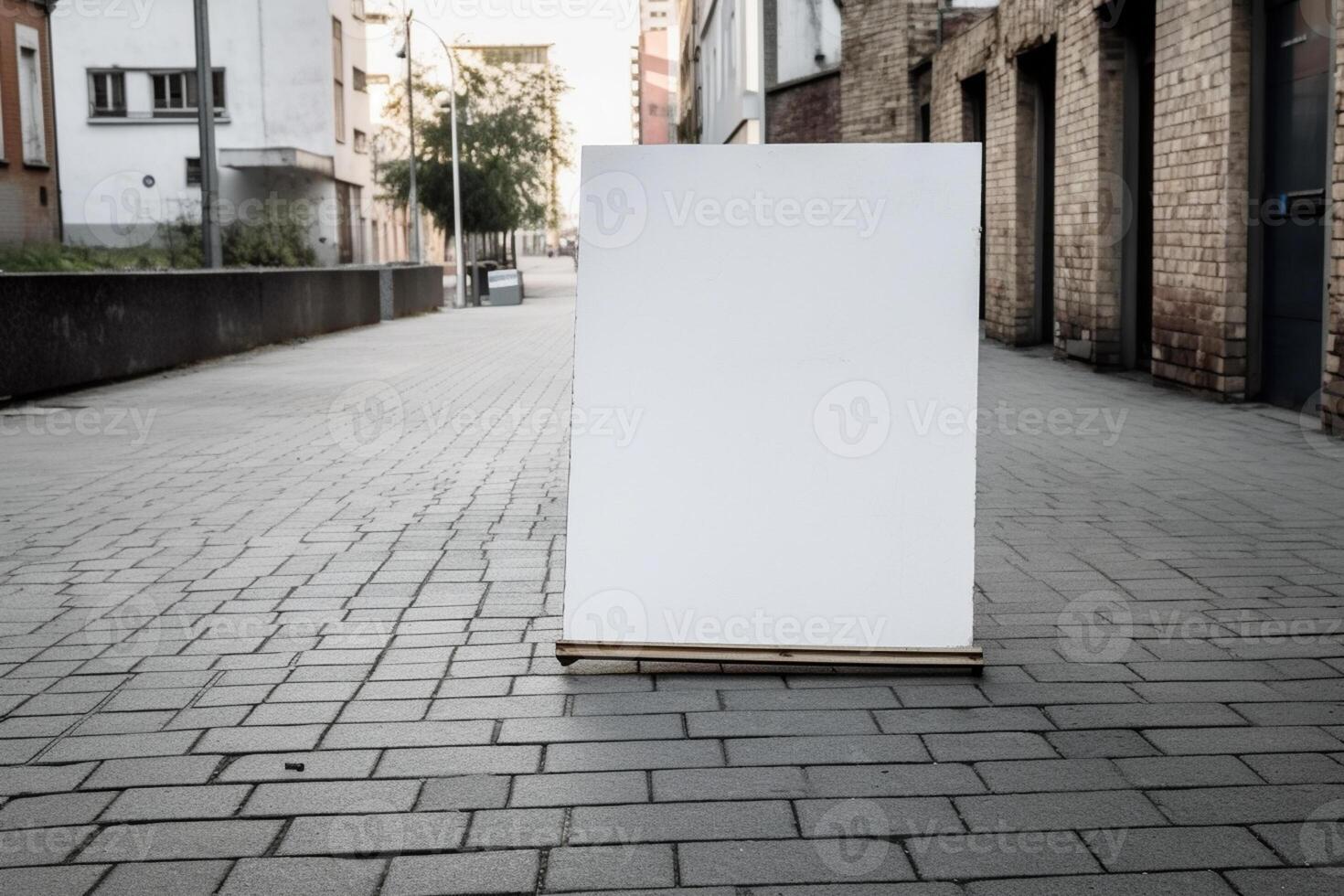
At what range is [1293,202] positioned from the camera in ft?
35.7

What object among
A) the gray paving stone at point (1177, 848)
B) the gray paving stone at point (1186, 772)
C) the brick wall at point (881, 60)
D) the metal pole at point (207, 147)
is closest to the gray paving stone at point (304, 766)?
the gray paving stone at point (1177, 848)

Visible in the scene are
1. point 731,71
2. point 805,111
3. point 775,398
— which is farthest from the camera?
point 731,71

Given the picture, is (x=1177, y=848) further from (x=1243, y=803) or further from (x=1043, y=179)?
(x=1043, y=179)

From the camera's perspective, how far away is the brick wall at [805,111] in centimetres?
2880

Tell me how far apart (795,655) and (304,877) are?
181 cm

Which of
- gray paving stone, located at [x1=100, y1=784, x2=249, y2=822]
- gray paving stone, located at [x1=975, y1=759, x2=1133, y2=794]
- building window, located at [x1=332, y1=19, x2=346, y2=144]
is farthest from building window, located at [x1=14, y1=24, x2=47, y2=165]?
gray paving stone, located at [x1=975, y1=759, x2=1133, y2=794]

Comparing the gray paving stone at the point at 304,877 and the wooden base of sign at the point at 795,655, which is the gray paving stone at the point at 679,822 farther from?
the wooden base of sign at the point at 795,655

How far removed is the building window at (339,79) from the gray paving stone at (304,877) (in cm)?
4858

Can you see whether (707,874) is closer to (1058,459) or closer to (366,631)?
(366,631)

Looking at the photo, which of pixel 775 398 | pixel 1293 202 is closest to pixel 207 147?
pixel 1293 202

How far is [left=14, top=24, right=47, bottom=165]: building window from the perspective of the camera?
31.3 meters

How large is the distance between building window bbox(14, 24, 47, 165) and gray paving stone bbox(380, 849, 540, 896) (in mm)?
31268

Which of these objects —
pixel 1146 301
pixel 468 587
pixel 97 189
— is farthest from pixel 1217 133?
pixel 97 189

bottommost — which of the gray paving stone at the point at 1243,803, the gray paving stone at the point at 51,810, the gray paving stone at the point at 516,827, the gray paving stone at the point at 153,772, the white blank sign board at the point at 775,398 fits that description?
the gray paving stone at the point at 1243,803
